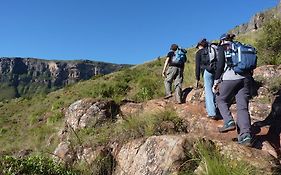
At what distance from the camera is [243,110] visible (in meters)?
6.77

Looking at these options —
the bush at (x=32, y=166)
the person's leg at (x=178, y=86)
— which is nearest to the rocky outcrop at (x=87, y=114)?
the person's leg at (x=178, y=86)

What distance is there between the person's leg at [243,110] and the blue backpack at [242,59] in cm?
21

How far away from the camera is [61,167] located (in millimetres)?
6617

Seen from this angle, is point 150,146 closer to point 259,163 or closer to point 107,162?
point 107,162

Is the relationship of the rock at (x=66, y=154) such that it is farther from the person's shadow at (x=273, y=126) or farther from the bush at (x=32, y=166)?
the person's shadow at (x=273, y=126)

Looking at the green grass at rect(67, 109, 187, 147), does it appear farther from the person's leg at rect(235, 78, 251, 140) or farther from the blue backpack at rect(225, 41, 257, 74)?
the blue backpack at rect(225, 41, 257, 74)

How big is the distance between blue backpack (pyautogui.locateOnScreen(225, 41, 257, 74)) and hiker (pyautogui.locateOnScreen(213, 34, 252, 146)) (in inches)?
1.3

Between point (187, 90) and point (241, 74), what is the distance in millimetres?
5037

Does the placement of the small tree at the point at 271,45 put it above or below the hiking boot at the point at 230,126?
above

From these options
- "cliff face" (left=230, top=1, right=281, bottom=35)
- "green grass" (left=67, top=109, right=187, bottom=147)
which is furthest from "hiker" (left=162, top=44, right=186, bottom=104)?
"cliff face" (left=230, top=1, right=281, bottom=35)

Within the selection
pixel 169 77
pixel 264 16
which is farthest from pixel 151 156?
pixel 264 16

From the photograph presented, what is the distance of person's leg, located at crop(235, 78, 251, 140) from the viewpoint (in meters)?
6.50

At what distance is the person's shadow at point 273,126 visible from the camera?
710 cm

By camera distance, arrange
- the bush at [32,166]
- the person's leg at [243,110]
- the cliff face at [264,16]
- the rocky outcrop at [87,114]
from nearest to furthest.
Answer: the bush at [32,166] < the person's leg at [243,110] < the rocky outcrop at [87,114] < the cliff face at [264,16]
